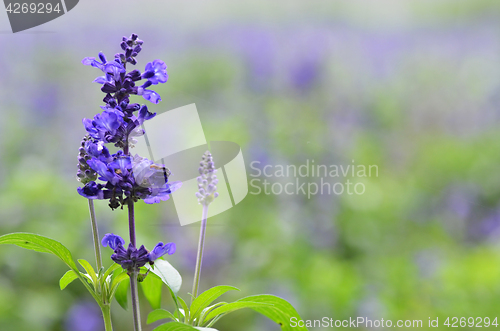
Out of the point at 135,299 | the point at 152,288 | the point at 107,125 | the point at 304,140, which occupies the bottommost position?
the point at 304,140

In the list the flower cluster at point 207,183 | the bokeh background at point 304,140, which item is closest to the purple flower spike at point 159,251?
the flower cluster at point 207,183

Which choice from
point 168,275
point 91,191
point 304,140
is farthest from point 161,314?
point 304,140

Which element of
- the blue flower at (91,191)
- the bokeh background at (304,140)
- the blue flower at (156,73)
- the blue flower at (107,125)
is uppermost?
the blue flower at (156,73)

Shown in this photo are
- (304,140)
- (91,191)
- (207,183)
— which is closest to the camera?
(91,191)

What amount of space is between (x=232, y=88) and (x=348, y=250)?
63cm

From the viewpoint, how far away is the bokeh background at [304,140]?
0.95 meters

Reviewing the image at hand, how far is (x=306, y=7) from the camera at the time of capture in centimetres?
129

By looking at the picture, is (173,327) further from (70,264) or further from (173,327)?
(70,264)

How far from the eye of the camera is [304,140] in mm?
1229

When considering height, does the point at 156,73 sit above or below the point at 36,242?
above

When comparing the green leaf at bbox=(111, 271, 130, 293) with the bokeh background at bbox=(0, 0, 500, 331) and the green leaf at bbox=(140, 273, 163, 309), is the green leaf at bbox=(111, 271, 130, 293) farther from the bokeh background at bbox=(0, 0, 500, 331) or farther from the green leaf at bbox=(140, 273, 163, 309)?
the bokeh background at bbox=(0, 0, 500, 331)

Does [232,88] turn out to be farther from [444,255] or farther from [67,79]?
[444,255]

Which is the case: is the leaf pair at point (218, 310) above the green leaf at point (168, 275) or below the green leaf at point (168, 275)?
below

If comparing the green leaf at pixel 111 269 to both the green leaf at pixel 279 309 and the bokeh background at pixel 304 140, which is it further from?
the bokeh background at pixel 304 140
